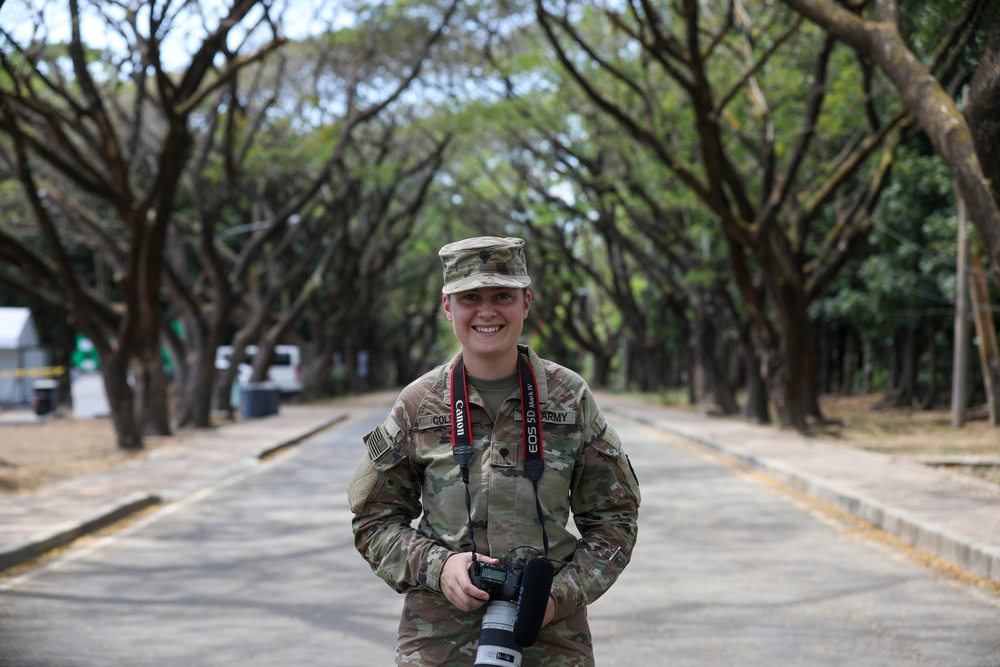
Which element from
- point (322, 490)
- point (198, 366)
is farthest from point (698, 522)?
point (198, 366)

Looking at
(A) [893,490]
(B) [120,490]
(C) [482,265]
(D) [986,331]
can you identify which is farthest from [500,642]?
(D) [986,331]

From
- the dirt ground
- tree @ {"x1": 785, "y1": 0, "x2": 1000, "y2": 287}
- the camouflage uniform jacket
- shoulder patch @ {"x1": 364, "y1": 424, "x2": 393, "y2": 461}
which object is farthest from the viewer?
the dirt ground

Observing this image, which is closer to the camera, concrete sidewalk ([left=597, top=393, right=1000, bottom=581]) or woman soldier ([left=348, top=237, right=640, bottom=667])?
woman soldier ([left=348, top=237, right=640, bottom=667])

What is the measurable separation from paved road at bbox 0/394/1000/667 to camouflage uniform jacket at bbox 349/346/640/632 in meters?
3.18

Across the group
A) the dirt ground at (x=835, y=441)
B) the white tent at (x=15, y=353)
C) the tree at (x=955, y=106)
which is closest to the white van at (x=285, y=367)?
the white tent at (x=15, y=353)

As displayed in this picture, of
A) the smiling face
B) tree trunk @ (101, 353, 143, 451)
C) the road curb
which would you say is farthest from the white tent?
the smiling face

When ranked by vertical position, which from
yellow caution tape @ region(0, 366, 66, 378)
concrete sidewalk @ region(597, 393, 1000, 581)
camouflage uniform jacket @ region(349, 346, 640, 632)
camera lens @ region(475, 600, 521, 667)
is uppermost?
camouflage uniform jacket @ region(349, 346, 640, 632)

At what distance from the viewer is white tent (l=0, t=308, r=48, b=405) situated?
36125 millimetres

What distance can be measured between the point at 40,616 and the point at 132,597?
651mm

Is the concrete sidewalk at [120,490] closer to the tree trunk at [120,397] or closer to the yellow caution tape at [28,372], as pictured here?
the tree trunk at [120,397]

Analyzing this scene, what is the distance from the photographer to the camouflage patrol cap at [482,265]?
2.90m

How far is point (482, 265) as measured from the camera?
9.57ft

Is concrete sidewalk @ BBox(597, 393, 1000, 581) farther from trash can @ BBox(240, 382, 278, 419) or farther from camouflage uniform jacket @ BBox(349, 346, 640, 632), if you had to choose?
trash can @ BBox(240, 382, 278, 419)

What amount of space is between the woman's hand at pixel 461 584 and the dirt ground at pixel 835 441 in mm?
11102
